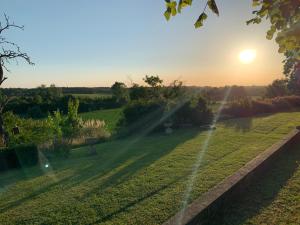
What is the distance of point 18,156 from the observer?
320 inches

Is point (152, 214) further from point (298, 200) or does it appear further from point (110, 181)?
point (298, 200)

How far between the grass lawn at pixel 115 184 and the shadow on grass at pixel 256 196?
671 millimetres

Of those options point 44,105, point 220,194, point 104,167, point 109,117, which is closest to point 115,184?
point 104,167

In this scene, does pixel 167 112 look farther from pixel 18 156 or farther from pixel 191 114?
pixel 18 156

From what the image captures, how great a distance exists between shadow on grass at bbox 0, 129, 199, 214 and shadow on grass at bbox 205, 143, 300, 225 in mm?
1548

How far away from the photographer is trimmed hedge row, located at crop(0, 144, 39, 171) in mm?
7996

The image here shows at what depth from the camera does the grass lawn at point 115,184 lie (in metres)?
4.66

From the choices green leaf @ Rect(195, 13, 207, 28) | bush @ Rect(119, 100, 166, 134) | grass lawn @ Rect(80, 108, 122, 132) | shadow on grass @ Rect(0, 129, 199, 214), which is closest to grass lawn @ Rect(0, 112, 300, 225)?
shadow on grass @ Rect(0, 129, 199, 214)

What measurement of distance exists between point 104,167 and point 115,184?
5.71ft

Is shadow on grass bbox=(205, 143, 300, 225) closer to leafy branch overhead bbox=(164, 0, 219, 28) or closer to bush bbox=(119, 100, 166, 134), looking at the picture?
leafy branch overhead bbox=(164, 0, 219, 28)

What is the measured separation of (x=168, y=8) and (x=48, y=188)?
5293 mm

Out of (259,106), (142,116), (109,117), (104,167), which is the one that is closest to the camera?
(104,167)

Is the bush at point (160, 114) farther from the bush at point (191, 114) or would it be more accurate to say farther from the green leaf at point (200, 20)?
the green leaf at point (200, 20)

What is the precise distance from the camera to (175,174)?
22.1 ft
